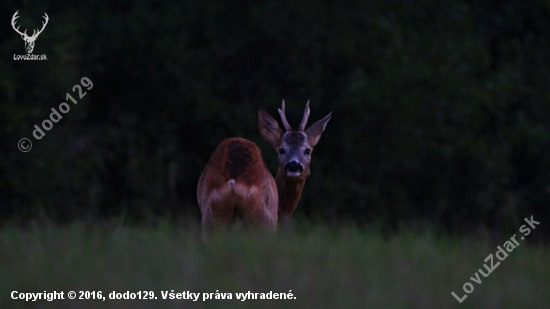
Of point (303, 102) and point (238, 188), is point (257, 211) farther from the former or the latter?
point (303, 102)

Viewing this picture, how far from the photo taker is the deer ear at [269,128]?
8.58 meters

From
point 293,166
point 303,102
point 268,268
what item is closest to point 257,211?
point 293,166

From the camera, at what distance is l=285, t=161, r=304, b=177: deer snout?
797cm

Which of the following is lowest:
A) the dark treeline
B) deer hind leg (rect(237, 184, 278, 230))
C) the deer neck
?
deer hind leg (rect(237, 184, 278, 230))

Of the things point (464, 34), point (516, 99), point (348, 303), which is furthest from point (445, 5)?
point (348, 303)

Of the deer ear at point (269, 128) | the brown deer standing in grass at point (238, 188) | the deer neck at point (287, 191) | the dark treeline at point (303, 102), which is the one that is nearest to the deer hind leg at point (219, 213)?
the brown deer standing in grass at point (238, 188)

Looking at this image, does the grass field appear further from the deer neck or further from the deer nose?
the deer neck

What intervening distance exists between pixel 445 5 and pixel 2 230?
33.9 feet

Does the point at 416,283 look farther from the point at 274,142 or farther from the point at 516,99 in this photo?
the point at 516,99

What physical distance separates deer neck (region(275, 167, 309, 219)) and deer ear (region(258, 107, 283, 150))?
38 centimetres

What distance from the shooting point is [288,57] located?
13.8 meters

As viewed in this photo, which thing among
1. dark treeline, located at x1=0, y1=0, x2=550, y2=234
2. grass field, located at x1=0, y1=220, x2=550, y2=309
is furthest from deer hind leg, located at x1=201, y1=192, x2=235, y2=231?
dark treeline, located at x1=0, y1=0, x2=550, y2=234

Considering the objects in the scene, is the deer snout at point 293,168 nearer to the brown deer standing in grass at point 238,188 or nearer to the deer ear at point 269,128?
the brown deer standing in grass at point 238,188

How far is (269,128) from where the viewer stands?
8602 mm
